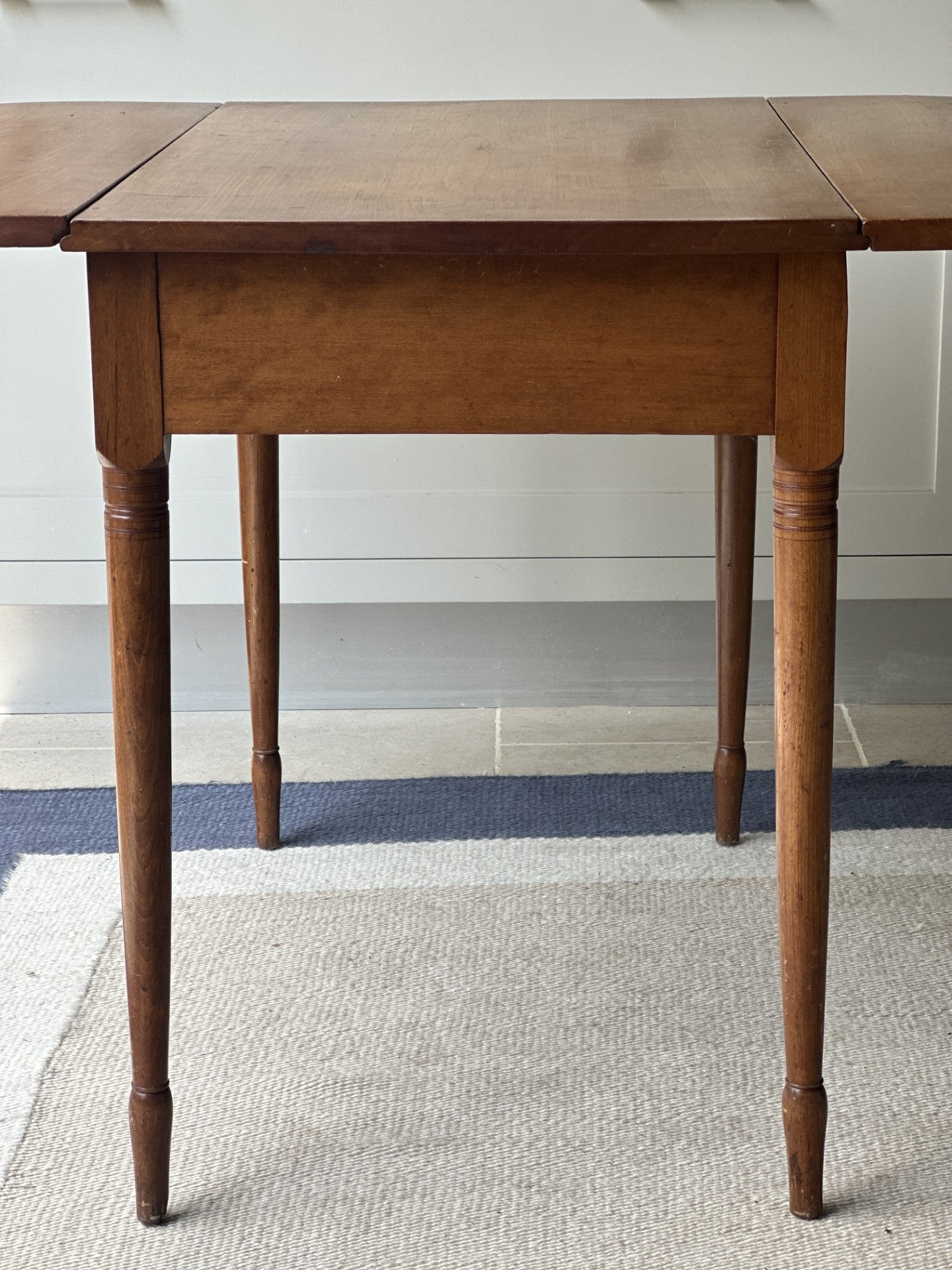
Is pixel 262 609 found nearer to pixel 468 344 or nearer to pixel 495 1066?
pixel 495 1066

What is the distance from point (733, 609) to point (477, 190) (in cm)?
62

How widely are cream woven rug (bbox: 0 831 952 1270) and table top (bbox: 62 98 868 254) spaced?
0.59 m

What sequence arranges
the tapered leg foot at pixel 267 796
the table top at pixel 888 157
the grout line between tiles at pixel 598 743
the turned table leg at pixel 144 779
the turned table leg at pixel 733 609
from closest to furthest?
the table top at pixel 888 157
the turned table leg at pixel 144 779
the turned table leg at pixel 733 609
the tapered leg foot at pixel 267 796
the grout line between tiles at pixel 598 743

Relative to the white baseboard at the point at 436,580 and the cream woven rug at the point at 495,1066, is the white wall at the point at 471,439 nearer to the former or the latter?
the white baseboard at the point at 436,580

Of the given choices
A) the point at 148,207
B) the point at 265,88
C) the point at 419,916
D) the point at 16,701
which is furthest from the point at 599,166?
the point at 16,701

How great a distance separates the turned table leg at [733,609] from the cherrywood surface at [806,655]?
1.45ft

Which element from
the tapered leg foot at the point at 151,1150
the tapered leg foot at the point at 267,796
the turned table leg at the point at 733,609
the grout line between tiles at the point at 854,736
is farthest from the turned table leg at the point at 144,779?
the grout line between tiles at the point at 854,736

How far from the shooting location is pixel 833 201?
757mm

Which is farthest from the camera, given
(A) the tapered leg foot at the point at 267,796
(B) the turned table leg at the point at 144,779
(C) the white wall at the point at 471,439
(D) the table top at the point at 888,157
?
(C) the white wall at the point at 471,439

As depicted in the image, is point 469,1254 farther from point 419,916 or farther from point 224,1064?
point 419,916

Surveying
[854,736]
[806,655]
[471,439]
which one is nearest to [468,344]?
[806,655]

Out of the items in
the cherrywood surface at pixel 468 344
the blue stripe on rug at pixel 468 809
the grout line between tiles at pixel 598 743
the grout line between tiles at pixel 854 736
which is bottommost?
the grout line between tiles at pixel 598 743

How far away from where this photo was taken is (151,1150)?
0.89 meters

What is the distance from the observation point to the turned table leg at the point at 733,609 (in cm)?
128
